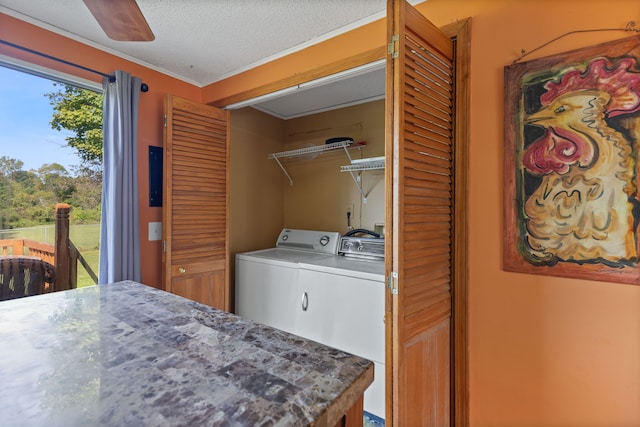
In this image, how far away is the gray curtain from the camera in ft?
6.55

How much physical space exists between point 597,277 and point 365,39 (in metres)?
1.60

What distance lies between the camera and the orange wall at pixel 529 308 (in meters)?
1.17

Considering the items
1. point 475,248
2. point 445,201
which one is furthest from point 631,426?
point 445,201

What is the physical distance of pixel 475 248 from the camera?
1.46 meters

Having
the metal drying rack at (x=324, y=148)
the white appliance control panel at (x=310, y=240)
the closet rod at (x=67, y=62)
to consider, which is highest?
the closet rod at (x=67, y=62)

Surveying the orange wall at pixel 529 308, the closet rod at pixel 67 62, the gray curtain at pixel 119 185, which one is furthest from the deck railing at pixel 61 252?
the orange wall at pixel 529 308

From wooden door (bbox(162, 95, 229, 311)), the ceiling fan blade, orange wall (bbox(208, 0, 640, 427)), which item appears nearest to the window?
wooden door (bbox(162, 95, 229, 311))

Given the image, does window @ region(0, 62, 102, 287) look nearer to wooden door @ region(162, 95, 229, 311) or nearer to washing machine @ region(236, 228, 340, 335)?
wooden door @ region(162, 95, 229, 311)

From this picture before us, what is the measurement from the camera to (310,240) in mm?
2891

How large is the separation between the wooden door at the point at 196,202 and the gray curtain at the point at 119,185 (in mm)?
208

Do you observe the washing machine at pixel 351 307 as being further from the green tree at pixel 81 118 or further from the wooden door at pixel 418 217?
the green tree at pixel 81 118

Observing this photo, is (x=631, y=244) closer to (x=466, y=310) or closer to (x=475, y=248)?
(x=475, y=248)

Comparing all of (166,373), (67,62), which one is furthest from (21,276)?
(166,373)

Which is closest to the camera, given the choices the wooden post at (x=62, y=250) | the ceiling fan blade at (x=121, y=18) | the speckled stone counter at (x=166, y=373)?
the speckled stone counter at (x=166, y=373)
